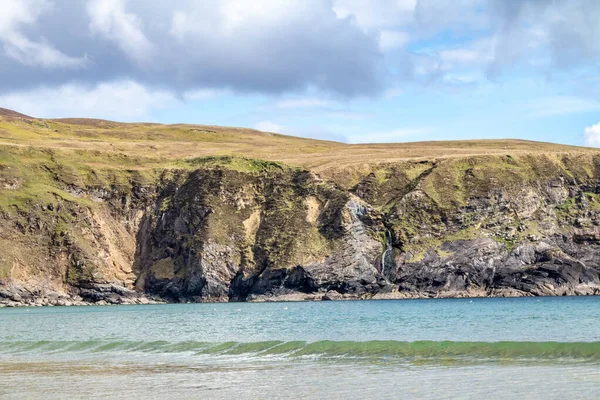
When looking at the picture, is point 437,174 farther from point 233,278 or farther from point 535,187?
point 233,278

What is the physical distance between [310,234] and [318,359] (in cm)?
9122

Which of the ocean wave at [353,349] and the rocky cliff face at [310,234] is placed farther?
the rocky cliff face at [310,234]

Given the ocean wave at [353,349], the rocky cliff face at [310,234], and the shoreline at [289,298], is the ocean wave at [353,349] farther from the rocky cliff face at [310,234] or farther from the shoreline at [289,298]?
the rocky cliff face at [310,234]

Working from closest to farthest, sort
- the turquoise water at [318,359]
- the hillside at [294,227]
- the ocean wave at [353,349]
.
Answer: the turquoise water at [318,359] < the ocean wave at [353,349] < the hillside at [294,227]

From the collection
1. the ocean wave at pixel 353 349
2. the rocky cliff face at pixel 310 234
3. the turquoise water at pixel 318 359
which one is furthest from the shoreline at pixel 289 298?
the ocean wave at pixel 353 349

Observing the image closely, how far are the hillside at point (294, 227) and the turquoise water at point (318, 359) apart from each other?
2230 inches

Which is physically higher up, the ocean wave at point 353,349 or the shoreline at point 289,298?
the ocean wave at point 353,349

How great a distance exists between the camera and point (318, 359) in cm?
3969

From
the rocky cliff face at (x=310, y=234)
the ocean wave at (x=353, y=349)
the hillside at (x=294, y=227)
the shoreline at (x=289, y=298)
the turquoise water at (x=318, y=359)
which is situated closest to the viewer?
the turquoise water at (x=318, y=359)

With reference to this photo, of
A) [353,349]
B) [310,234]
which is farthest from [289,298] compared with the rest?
[353,349]

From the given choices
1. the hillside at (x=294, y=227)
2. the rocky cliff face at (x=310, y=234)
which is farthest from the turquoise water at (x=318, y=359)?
the hillside at (x=294, y=227)

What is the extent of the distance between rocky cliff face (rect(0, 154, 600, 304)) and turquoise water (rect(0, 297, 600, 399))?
5612 centimetres

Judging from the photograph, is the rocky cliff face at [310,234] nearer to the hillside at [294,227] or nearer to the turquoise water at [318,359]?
the hillside at [294,227]

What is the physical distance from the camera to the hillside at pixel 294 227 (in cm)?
12250
